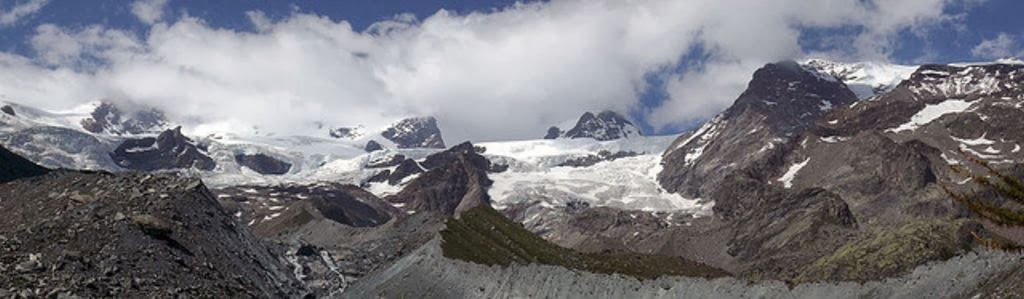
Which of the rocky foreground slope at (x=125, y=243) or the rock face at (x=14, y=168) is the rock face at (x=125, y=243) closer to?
the rocky foreground slope at (x=125, y=243)

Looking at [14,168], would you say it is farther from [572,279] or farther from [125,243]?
[572,279]

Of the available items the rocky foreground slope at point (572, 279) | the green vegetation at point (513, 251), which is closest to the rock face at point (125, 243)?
the rocky foreground slope at point (572, 279)

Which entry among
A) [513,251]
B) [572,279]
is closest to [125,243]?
[572,279]

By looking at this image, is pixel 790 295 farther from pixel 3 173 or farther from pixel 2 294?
pixel 3 173

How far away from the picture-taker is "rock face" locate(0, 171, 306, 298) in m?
86.8

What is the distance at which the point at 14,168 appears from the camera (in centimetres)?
15638

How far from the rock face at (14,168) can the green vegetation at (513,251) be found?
61.9 metres

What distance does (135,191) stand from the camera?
112 metres

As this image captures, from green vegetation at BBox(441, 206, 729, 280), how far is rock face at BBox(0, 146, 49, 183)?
61.9 metres

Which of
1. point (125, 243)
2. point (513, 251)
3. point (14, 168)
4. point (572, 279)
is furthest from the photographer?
point (14, 168)

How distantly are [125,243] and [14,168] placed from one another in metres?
71.4

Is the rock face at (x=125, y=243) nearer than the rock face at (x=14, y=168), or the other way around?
the rock face at (x=125, y=243)

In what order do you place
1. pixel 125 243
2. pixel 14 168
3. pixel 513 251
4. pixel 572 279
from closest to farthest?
pixel 125 243 < pixel 572 279 < pixel 513 251 < pixel 14 168

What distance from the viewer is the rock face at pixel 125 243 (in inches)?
3418
